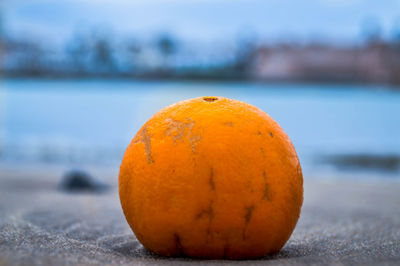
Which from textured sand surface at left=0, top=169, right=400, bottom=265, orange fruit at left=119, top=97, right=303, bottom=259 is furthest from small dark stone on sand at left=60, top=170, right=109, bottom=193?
orange fruit at left=119, top=97, right=303, bottom=259

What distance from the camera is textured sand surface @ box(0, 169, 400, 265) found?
2094 mm

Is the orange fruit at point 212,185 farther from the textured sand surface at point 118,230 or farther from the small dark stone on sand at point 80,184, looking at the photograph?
the small dark stone on sand at point 80,184

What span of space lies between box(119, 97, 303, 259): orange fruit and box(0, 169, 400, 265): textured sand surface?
4.4 inches

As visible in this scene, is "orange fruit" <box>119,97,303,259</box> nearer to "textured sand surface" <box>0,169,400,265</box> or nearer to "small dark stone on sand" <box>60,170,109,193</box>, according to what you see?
"textured sand surface" <box>0,169,400,265</box>

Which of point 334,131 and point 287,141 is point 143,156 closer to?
point 287,141

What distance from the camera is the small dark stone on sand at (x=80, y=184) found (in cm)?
539

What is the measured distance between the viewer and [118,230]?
3049 mm

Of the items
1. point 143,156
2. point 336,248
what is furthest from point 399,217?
point 143,156

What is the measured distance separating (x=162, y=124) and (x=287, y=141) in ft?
1.95

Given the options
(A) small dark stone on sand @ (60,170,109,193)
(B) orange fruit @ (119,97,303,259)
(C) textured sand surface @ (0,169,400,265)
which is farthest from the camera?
(A) small dark stone on sand @ (60,170,109,193)

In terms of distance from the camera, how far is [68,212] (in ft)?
12.1

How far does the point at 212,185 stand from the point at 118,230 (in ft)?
4.38

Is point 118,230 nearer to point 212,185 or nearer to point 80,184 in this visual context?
point 212,185

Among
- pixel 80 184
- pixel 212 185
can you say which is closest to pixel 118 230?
pixel 212 185
